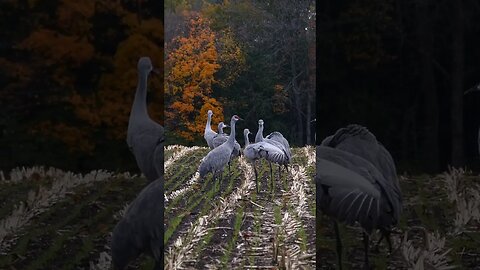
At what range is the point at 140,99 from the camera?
121 inches

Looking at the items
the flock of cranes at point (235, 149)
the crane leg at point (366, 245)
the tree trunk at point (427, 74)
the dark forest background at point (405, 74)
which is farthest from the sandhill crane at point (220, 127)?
the tree trunk at point (427, 74)

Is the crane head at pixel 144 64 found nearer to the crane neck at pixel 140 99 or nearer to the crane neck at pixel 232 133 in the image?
the crane neck at pixel 140 99

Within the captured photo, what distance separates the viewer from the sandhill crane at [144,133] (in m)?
3.04

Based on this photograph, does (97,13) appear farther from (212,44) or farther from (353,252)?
(353,252)

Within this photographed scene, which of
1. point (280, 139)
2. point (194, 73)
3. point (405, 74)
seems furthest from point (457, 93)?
point (194, 73)

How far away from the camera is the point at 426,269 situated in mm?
3156

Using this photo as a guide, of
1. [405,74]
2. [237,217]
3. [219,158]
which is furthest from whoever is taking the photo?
[237,217]

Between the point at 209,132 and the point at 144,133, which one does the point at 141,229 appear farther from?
the point at 209,132

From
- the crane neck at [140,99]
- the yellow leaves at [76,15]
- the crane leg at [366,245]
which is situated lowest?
the crane leg at [366,245]

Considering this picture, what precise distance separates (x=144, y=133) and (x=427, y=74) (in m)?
1.76

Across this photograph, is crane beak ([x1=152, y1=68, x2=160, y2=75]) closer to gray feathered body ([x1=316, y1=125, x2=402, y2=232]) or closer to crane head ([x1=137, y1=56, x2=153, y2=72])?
crane head ([x1=137, y1=56, x2=153, y2=72])

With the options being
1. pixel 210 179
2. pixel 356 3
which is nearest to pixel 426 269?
pixel 356 3

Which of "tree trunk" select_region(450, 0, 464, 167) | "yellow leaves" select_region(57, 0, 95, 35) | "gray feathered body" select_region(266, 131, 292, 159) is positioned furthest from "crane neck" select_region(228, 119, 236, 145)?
"tree trunk" select_region(450, 0, 464, 167)

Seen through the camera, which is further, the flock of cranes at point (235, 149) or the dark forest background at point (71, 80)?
the flock of cranes at point (235, 149)
